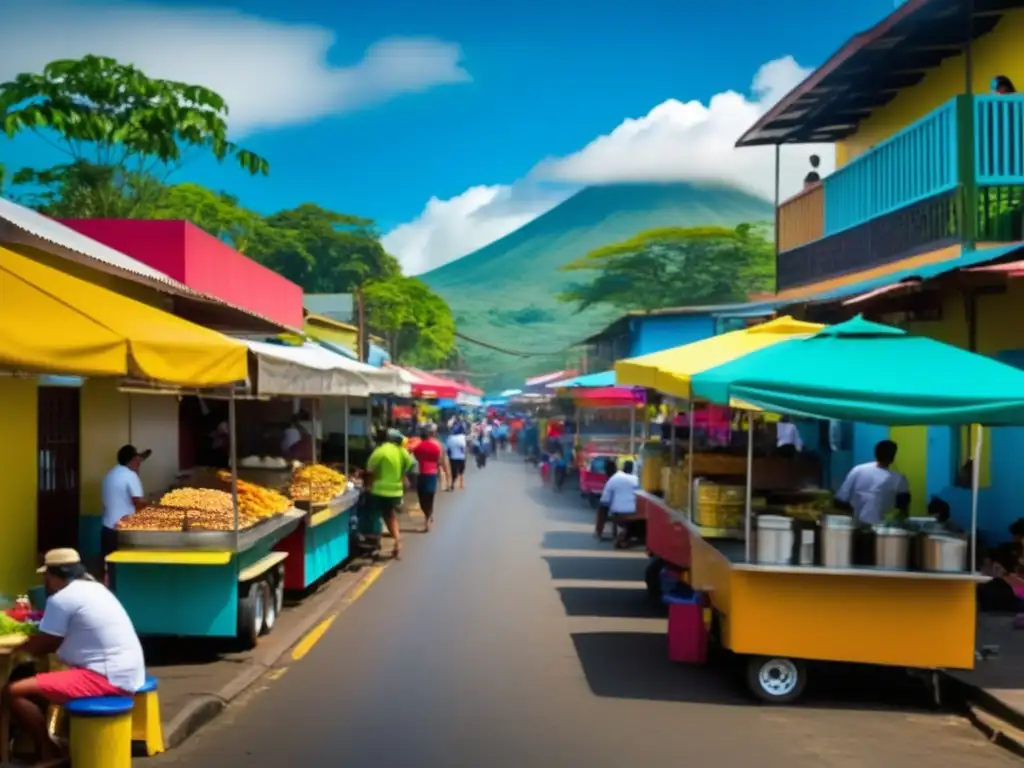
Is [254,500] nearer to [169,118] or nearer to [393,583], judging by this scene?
[393,583]

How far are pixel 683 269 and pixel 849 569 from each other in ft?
154

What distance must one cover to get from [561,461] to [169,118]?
14.0 m

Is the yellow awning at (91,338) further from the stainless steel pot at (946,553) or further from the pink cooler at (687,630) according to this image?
the stainless steel pot at (946,553)

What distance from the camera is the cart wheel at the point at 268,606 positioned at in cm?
1120

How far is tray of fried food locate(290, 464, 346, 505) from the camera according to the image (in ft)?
46.0

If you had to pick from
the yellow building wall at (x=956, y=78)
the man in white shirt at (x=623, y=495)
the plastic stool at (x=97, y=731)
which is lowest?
the plastic stool at (x=97, y=731)

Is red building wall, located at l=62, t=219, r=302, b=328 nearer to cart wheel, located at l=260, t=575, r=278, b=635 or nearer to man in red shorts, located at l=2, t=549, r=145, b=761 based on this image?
cart wheel, located at l=260, t=575, r=278, b=635

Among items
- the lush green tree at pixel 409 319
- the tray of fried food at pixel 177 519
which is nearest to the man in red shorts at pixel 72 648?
the tray of fried food at pixel 177 519

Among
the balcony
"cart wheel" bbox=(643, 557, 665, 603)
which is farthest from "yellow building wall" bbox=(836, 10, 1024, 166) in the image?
"cart wheel" bbox=(643, 557, 665, 603)

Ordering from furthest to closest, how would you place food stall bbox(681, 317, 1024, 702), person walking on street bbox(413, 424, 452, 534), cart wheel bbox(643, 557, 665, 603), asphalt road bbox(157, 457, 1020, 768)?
person walking on street bbox(413, 424, 452, 534) → cart wheel bbox(643, 557, 665, 603) → food stall bbox(681, 317, 1024, 702) → asphalt road bbox(157, 457, 1020, 768)

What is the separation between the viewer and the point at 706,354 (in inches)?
456

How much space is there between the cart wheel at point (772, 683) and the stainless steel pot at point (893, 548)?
3.33 feet

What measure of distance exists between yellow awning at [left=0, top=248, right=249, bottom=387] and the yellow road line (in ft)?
10.9

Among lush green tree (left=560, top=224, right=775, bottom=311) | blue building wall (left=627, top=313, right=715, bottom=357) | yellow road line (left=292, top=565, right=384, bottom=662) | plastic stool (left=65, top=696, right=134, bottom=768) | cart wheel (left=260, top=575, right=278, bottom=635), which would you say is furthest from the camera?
lush green tree (left=560, top=224, right=775, bottom=311)
